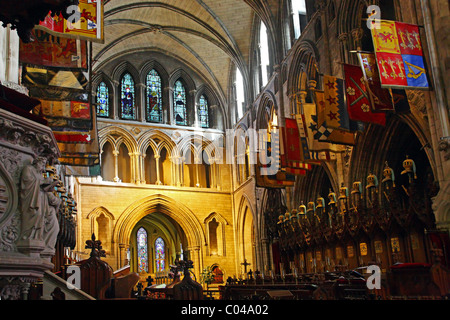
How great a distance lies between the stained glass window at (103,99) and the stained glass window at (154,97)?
2139mm

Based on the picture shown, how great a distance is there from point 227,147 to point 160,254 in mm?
7972

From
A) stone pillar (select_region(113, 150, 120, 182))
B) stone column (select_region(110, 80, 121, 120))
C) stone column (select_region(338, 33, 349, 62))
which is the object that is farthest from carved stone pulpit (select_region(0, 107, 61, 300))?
stone column (select_region(110, 80, 121, 120))

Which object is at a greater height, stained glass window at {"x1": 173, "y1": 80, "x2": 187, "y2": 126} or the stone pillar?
stained glass window at {"x1": 173, "y1": 80, "x2": 187, "y2": 126}

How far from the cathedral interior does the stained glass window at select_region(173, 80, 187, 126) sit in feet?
0.25

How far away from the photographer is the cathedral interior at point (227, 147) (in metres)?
6.21

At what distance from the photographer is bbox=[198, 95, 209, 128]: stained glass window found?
26797 mm

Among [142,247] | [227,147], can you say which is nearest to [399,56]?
[227,147]

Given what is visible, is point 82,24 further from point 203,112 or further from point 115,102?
point 203,112

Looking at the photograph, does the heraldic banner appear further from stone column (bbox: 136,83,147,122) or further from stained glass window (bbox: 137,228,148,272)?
stained glass window (bbox: 137,228,148,272)

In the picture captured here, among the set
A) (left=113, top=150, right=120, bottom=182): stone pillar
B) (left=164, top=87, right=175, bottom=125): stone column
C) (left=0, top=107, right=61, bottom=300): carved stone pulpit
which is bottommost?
(left=0, top=107, right=61, bottom=300): carved stone pulpit

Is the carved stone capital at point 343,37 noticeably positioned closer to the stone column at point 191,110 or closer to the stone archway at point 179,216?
the stone column at point 191,110
